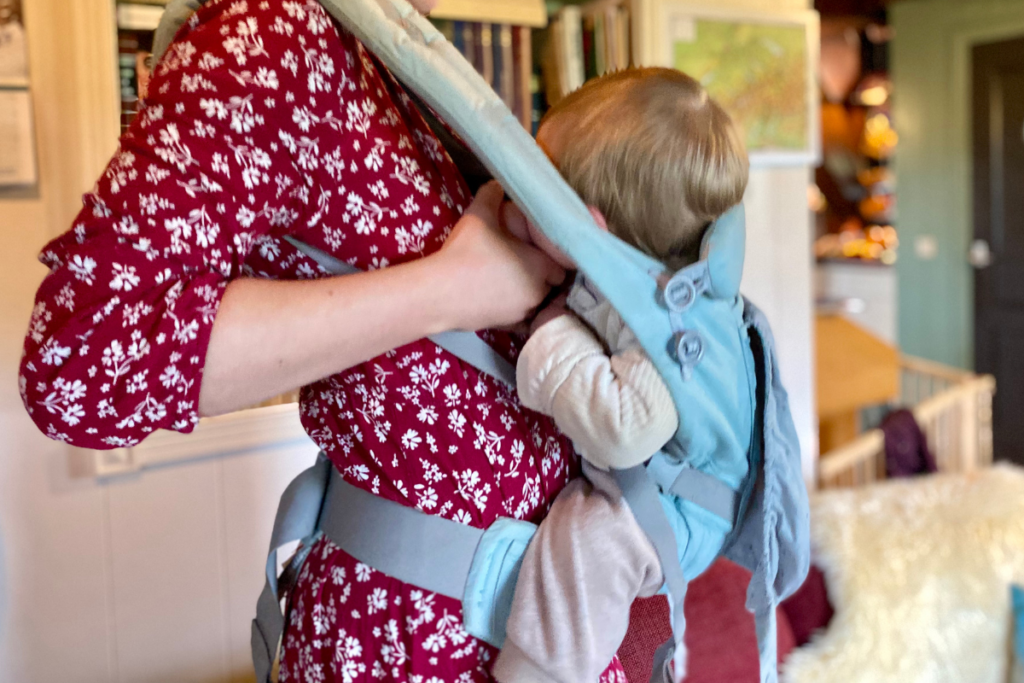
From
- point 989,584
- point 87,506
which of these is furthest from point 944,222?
point 87,506

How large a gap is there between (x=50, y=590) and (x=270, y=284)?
4.03ft

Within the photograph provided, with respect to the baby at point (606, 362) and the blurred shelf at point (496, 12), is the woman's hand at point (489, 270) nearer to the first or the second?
the baby at point (606, 362)

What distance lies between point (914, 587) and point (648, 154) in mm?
1617

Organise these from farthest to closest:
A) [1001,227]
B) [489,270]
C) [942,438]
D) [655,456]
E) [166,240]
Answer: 1. [1001,227]
2. [942,438]
3. [655,456]
4. [489,270]
5. [166,240]

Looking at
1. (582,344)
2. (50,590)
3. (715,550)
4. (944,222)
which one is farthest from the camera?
(944,222)

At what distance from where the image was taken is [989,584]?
1993 millimetres

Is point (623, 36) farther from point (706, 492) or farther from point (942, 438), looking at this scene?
point (942, 438)


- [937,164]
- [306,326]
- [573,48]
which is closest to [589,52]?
[573,48]

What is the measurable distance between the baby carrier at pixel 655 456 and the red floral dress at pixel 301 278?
2cm

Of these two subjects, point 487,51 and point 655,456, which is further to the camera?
point 487,51

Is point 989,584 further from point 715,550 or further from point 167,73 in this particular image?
point 167,73

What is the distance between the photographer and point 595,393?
2.06ft

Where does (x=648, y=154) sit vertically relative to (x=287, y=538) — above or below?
above

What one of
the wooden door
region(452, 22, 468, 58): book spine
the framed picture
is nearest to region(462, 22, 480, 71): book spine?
region(452, 22, 468, 58): book spine
